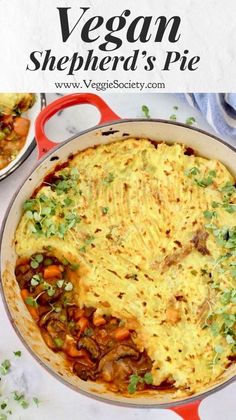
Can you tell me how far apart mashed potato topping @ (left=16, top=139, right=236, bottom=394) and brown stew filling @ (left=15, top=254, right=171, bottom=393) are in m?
0.02

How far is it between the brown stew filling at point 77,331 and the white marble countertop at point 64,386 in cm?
6

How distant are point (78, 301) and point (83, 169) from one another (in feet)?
0.70

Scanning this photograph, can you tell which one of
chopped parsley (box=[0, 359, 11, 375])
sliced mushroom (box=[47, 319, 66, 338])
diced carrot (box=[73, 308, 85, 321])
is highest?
diced carrot (box=[73, 308, 85, 321])

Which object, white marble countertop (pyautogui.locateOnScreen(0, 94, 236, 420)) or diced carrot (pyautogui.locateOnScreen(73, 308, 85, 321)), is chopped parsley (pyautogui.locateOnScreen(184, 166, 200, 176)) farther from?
diced carrot (pyautogui.locateOnScreen(73, 308, 85, 321))

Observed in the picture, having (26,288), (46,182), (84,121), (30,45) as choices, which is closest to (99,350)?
(26,288)

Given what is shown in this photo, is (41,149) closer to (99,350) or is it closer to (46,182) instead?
(46,182)

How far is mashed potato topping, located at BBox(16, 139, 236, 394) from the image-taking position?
108 cm

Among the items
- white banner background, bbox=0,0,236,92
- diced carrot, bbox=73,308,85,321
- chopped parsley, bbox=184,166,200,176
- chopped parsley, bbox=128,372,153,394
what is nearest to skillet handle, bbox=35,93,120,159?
white banner background, bbox=0,0,236,92

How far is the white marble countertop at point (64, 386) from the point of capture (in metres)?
1.14

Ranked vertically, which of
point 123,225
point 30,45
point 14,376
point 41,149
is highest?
point 30,45

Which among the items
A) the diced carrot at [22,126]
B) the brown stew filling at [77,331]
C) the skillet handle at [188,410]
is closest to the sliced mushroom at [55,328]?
the brown stew filling at [77,331]

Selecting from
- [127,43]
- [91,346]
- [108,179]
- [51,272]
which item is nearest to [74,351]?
[91,346]

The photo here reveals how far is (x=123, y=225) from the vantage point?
111 cm

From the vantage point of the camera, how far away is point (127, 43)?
1.12 m
